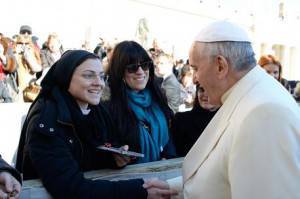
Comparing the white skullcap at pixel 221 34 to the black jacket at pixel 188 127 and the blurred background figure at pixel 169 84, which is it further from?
the blurred background figure at pixel 169 84

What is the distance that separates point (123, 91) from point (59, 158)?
110 centimetres

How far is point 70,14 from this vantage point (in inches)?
582

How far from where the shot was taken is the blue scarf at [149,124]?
9.00 feet

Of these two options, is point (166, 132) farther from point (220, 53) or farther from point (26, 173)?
point (220, 53)

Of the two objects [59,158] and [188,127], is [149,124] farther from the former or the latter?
[59,158]

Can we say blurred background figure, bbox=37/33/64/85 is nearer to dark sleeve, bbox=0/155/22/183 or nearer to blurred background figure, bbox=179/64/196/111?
blurred background figure, bbox=179/64/196/111

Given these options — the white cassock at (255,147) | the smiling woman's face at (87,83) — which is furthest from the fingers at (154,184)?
the smiling woman's face at (87,83)

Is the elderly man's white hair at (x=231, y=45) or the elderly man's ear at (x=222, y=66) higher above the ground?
the elderly man's white hair at (x=231, y=45)

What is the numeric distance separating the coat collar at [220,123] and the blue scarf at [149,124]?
942mm

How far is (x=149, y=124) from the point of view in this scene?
285 centimetres

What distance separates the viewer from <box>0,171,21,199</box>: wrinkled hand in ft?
5.17

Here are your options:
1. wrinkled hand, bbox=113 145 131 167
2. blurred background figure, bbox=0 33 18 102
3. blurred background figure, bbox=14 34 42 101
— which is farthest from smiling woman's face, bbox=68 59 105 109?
blurred background figure, bbox=14 34 42 101

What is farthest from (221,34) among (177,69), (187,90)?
(177,69)

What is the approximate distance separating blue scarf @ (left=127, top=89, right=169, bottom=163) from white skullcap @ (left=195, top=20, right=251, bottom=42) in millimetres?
1232
